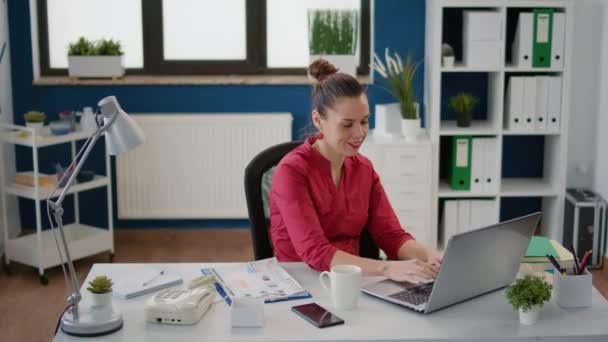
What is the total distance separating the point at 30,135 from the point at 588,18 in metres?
3.13

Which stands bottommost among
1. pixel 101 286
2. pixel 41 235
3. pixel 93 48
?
pixel 41 235

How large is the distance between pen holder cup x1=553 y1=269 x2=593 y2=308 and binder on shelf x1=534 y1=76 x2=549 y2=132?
8.38 feet

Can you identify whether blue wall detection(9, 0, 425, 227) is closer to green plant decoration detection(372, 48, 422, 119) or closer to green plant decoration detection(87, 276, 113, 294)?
green plant decoration detection(372, 48, 422, 119)

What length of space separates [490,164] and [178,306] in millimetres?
2958

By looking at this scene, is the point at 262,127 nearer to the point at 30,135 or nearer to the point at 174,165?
the point at 174,165

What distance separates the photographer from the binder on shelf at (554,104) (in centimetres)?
448

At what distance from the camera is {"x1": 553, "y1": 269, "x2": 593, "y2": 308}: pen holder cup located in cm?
208

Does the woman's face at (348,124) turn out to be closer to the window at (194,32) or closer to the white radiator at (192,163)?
the white radiator at (192,163)

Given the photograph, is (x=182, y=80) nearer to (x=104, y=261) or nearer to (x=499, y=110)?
(x=104, y=261)

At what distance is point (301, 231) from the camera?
94.3 inches

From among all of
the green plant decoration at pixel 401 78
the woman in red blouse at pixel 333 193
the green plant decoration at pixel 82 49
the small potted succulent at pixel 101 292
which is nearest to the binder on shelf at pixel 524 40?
the green plant decoration at pixel 401 78

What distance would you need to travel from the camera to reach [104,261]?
4.59m

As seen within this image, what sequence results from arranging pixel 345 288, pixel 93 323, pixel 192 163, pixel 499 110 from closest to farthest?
pixel 93 323 < pixel 345 288 < pixel 499 110 < pixel 192 163

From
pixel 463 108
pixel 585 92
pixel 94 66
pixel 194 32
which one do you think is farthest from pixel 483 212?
pixel 94 66
